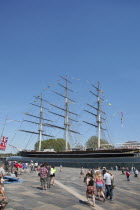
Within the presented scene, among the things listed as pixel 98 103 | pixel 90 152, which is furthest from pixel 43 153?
pixel 98 103

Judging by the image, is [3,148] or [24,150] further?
[24,150]

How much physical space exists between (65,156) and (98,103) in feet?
66.4

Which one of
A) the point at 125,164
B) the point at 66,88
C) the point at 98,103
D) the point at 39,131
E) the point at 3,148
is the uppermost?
the point at 66,88

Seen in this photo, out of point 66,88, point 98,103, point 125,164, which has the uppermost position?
point 66,88

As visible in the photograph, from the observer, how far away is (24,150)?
73.9 metres

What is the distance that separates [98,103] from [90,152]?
19.1m

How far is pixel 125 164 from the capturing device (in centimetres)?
4550

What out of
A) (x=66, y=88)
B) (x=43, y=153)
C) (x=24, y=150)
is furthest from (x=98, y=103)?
(x=24, y=150)

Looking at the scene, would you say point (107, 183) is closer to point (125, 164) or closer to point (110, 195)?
point (110, 195)

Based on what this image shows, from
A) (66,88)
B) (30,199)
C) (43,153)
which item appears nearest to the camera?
(30,199)

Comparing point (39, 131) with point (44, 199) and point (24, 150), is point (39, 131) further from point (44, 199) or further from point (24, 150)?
point (44, 199)

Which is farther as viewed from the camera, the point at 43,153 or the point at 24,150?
the point at 24,150

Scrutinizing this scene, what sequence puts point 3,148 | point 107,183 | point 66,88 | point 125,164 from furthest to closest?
point 66,88 < point 125,164 < point 3,148 < point 107,183

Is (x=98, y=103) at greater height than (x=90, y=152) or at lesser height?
greater
